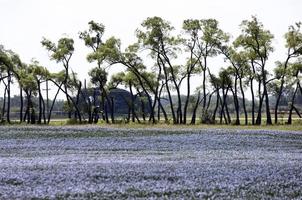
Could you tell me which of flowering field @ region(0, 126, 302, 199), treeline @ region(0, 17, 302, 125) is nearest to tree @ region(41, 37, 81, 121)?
treeline @ region(0, 17, 302, 125)

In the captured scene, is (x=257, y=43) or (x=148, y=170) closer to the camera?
(x=148, y=170)

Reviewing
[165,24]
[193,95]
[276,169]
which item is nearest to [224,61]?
[165,24]

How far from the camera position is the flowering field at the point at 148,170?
57.3 feet

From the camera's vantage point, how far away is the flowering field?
57.3 feet

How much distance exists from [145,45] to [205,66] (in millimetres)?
9456

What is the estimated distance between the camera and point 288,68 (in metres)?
78.7

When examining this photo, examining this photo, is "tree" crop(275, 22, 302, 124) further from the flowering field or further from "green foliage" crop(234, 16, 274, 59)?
the flowering field

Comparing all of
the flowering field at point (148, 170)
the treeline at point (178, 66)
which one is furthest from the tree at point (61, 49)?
the flowering field at point (148, 170)

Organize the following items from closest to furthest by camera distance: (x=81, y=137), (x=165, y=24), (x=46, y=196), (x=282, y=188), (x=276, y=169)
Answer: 1. (x=46, y=196)
2. (x=282, y=188)
3. (x=276, y=169)
4. (x=81, y=137)
5. (x=165, y=24)

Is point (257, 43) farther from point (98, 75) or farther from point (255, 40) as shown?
point (98, 75)

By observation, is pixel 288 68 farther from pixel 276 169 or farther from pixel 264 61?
pixel 276 169

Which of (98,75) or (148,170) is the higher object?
(98,75)

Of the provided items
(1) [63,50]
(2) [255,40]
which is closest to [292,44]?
(2) [255,40]

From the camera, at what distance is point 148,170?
878 inches
